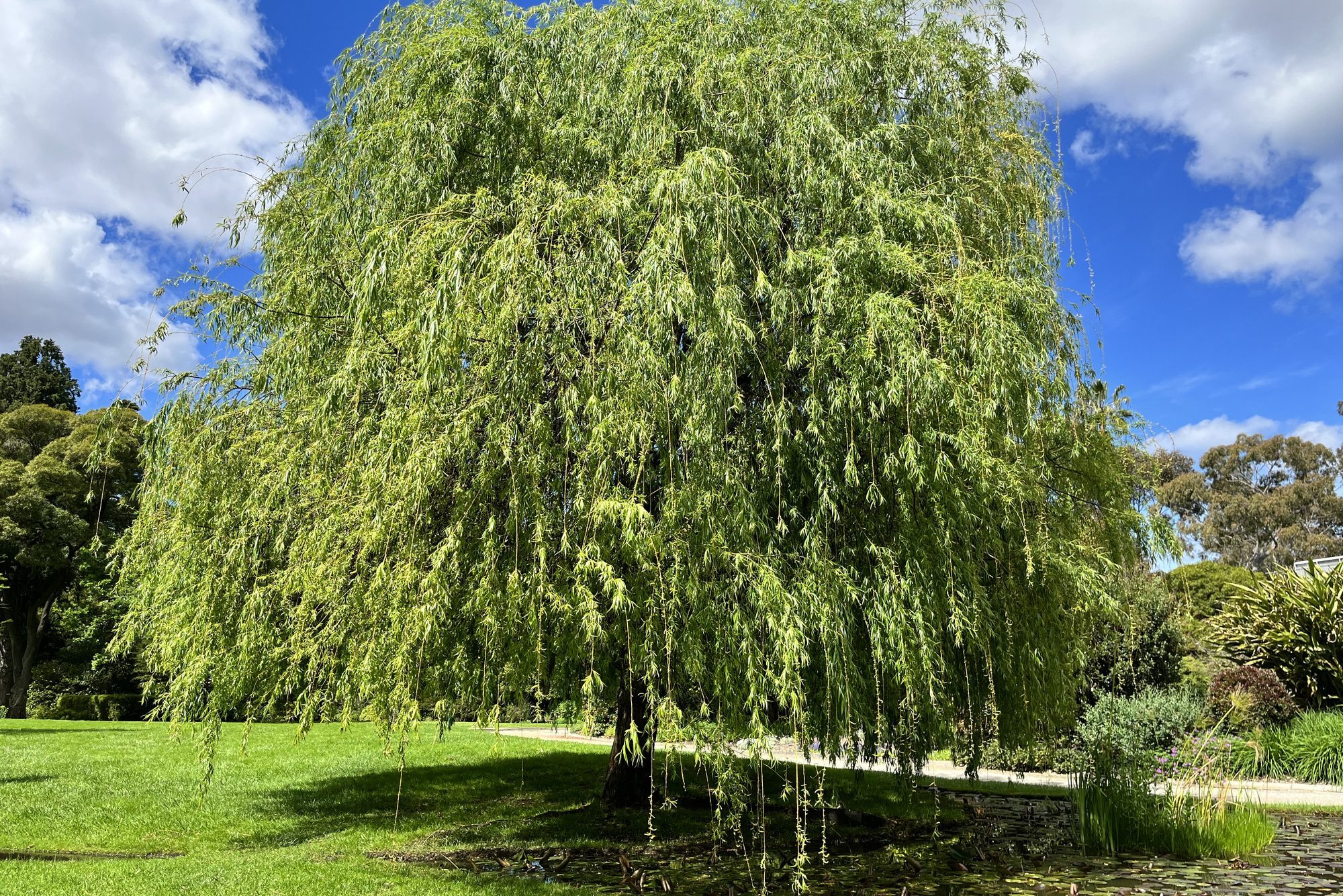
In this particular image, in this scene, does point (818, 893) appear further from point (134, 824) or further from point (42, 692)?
point (42, 692)

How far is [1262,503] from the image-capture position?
128ft

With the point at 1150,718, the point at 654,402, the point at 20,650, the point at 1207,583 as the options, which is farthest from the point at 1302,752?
the point at 20,650

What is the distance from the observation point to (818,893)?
6461mm

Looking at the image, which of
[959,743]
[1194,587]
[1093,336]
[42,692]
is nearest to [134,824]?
[959,743]

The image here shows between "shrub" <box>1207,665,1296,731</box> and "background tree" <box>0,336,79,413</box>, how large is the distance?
32.5 meters

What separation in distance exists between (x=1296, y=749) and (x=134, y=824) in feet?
49.5

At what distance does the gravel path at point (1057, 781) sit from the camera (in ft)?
33.2

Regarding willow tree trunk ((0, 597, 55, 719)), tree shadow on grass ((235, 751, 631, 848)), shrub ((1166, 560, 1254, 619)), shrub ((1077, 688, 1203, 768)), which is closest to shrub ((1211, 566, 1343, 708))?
shrub ((1077, 688, 1203, 768))

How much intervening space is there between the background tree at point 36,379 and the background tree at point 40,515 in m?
2.84

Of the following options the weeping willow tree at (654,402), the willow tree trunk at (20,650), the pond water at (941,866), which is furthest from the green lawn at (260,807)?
the willow tree trunk at (20,650)

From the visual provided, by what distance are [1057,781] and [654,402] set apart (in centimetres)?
1092

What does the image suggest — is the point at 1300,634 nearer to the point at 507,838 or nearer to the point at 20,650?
the point at 507,838

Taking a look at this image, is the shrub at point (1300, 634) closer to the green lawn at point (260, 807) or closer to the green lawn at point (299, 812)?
the green lawn at point (299, 812)

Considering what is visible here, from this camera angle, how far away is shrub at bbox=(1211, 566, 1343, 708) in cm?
1311
